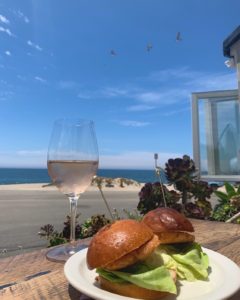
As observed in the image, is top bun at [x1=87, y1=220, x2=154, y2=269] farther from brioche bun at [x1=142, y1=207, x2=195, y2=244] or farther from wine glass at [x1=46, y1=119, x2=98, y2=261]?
wine glass at [x1=46, y1=119, x2=98, y2=261]

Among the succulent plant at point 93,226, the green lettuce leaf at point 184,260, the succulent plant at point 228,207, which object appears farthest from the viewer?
the succulent plant at point 228,207

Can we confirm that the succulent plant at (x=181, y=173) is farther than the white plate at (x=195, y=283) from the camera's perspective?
Yes

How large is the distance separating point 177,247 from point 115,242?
27cm

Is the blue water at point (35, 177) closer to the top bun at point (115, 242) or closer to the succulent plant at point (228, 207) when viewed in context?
the succulent plant at point (228, 207)

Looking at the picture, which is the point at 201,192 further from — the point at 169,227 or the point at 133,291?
the point at 133,291

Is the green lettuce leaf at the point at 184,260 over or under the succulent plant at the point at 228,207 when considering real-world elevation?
over

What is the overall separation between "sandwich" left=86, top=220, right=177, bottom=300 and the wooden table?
0.09 meters

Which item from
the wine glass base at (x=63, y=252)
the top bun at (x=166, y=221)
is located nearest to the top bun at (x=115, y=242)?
the top bun at (x=166, y=221)

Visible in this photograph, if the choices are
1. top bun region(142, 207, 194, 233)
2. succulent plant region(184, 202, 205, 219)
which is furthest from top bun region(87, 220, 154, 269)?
succulent plant region(184, 202, 205, 219)

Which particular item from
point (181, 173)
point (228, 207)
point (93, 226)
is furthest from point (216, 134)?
point (93, 226)

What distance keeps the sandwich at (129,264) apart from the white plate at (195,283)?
32 millimetres

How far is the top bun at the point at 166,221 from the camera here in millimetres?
834

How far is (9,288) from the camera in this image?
2.39ft

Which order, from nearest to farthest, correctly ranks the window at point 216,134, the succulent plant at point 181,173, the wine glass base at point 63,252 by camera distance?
the wine glass base at point 63,252 < the succulent plant at point 181,173 < the window at point 216,134
